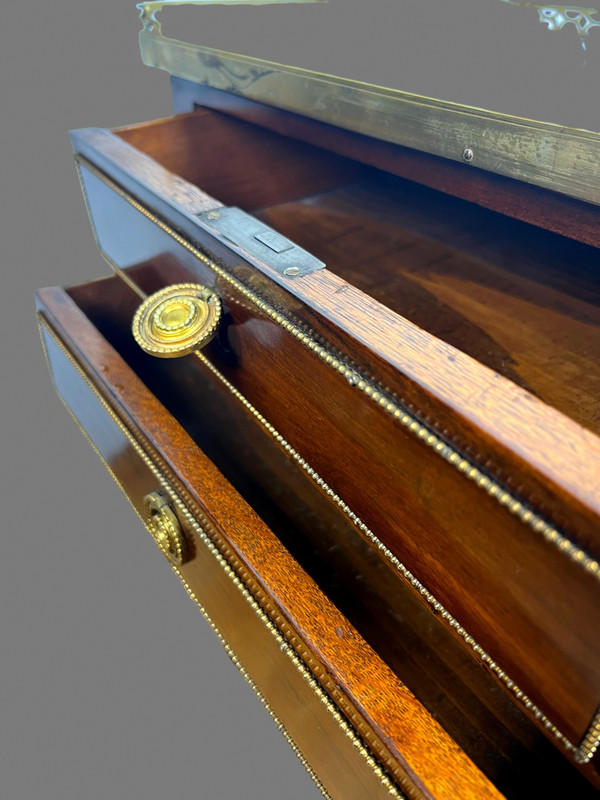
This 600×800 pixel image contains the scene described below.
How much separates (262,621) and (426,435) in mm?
426

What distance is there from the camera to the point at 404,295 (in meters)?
1.29

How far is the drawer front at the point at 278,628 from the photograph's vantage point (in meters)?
0.76

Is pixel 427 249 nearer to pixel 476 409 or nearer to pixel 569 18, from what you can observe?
pixel 569 18

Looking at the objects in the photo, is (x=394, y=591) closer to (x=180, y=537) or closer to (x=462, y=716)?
(x=462, y=716)

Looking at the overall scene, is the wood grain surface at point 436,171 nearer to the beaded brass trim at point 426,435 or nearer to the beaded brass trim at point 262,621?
the beaded brass trim at point 426,435

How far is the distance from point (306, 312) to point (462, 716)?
0.68 m

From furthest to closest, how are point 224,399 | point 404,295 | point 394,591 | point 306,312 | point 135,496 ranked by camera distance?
point 224,399
point 135,496
point 404,295
point 394,591
point 306,312

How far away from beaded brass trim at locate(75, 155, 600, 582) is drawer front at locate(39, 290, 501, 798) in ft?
1.00

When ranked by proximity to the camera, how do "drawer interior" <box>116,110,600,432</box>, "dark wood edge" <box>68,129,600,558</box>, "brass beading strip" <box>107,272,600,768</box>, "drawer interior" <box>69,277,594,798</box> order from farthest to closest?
1. "drawer interior" <box>116,110,600,432</box>
2. "drawer interior" <box>69,277,594,798</box>
3. "brass beading strip" <box>107,272,600,768</box>
4. "dark wood edge" <box>68,129,600,558</box>


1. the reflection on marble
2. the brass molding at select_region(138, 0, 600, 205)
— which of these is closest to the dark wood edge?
the brass molding at select_region(138, 0, 600, 205)

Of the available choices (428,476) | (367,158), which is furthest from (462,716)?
(367,158)

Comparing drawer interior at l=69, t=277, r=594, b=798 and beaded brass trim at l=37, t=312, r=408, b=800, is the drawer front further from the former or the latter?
drawer interior at l=69, t=277, r=594, b=798

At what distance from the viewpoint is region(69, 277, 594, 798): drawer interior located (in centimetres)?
95

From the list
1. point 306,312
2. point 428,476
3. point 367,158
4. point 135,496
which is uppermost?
point 367,158
